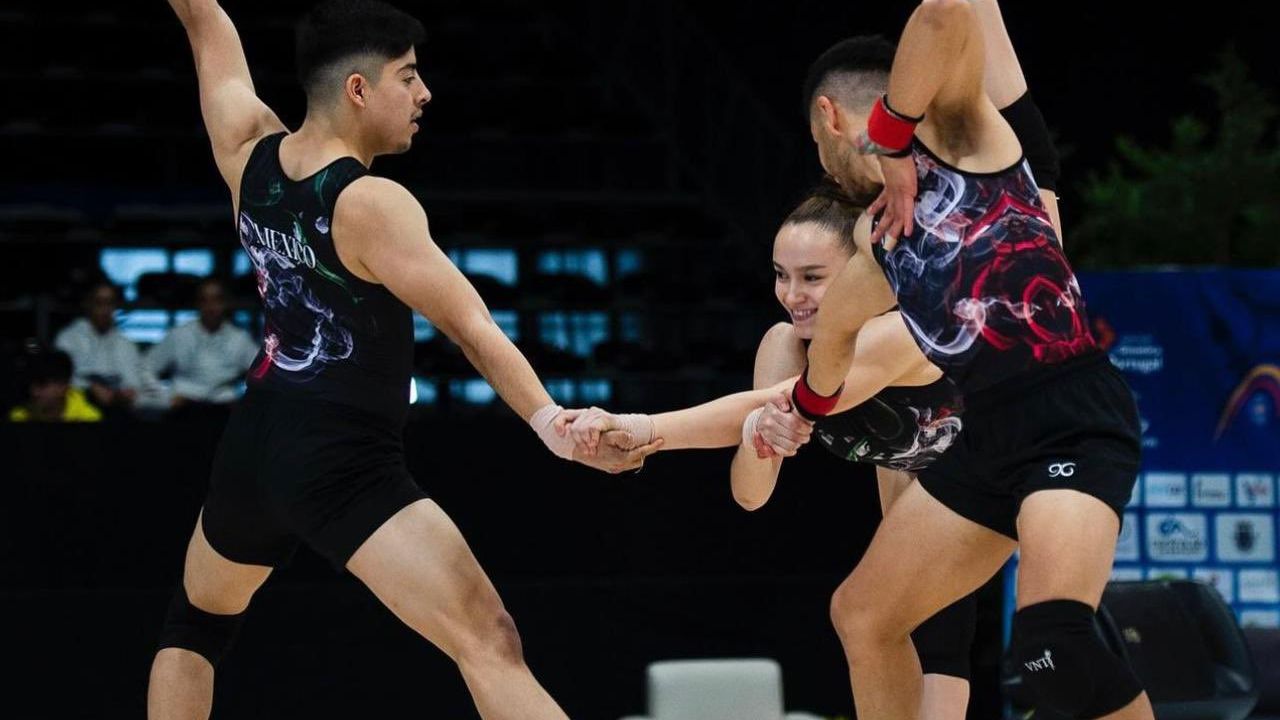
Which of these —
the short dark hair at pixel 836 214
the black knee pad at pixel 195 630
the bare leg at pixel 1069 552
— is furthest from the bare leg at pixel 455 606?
the short dark hair at pixel 836 214

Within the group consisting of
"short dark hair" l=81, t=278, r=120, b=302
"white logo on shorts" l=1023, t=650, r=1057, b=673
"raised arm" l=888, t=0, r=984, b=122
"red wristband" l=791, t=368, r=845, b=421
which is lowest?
"white logo on shorts" l=1023, t=650, r=1057, b=673

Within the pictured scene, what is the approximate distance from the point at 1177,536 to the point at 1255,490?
1.10 feet

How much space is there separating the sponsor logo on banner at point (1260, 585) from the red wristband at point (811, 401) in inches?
135

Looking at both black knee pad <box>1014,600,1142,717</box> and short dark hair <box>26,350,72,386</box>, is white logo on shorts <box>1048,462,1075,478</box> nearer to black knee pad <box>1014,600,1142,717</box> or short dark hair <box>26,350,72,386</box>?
black knee pad <box>1014,600,1142,717</box>

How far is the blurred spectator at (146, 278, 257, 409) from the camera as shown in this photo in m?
7.82

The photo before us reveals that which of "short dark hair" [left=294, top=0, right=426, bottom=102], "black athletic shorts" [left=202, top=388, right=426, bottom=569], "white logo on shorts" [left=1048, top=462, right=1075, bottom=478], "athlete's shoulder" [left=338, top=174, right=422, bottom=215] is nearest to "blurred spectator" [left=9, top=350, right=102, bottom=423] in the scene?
"black athletic shorts" [left=202, top=388, right=426, bottom=569]

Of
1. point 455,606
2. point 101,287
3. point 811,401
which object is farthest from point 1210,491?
point 101,287

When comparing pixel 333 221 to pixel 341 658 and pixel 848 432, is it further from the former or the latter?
pixel 341 658

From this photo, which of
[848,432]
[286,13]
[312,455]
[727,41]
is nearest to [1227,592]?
[848,432]

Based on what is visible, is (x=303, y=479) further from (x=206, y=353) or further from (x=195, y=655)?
(x=206, y=353)

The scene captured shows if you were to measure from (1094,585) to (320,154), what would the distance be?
5.87 ft

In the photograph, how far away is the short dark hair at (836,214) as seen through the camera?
4164 mm

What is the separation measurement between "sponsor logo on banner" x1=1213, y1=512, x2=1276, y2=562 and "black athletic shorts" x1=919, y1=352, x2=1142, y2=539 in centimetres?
340

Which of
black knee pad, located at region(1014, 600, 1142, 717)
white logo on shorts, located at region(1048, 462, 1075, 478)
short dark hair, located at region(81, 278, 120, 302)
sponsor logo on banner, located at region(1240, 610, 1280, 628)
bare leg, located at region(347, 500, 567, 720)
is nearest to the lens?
black knee pad, located at region(1014, 600, 1142, 717)
